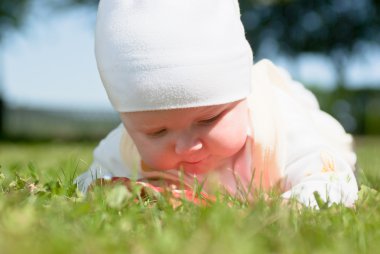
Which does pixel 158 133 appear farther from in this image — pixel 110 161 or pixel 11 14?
pixel 11 14

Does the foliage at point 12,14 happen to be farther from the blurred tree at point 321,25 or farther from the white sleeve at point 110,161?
the white sleeve at point 110,161

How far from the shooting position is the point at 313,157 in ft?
10.7

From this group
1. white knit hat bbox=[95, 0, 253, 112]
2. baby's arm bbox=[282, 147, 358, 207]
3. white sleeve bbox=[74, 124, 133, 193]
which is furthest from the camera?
→ white sleeve bbox=[74, 124, 133, 193]

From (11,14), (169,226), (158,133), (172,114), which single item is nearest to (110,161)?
(158,133)

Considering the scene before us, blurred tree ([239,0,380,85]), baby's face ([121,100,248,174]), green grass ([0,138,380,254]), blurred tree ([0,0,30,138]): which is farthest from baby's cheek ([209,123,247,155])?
blurred tree ([239,0,380,85])

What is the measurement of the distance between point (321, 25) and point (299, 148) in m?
21.6

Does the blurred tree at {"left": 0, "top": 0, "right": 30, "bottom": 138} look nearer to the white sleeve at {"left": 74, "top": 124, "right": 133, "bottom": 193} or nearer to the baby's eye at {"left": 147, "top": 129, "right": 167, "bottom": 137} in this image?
the white sleeve at {"left": 74, "top": 124, "right": 133, "bottom": 193}

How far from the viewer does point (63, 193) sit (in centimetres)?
289

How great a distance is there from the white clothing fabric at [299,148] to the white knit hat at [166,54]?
365 mm

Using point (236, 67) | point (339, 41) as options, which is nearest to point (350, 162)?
point (236, 67)

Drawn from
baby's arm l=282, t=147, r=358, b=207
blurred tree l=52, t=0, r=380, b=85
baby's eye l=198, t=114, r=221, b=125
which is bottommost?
blurred tree l=52, t=0, r=380, b=85

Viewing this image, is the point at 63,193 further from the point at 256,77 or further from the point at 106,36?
the point at 256,77

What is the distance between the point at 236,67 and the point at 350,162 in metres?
1.10

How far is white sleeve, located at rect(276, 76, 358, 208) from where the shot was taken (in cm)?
299
